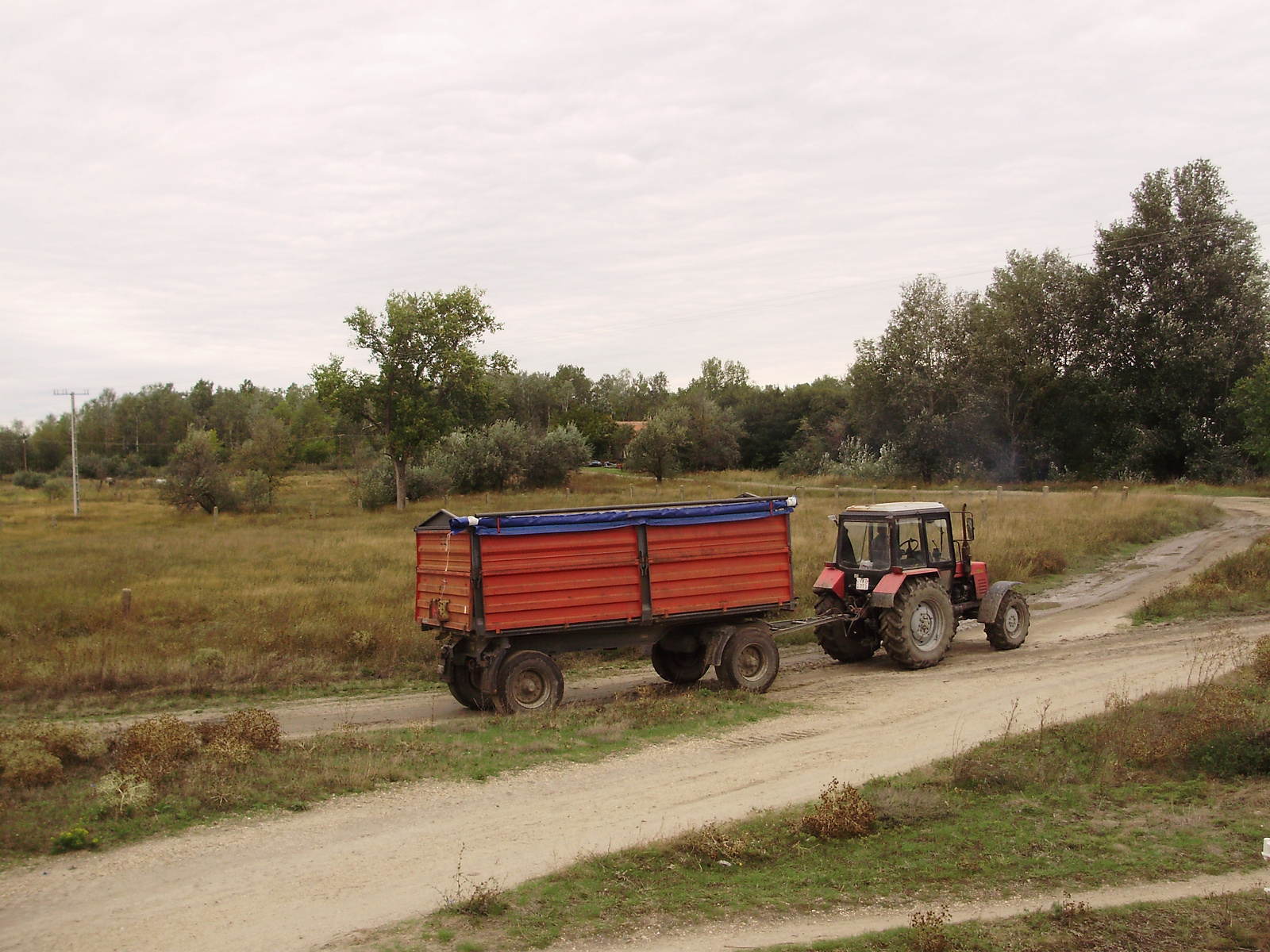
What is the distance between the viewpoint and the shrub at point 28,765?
8.88 meters

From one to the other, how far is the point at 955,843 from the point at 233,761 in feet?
22.7

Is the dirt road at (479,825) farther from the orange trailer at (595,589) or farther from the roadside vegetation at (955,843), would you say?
the orange trailer at (595,589)

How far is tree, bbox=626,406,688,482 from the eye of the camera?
68062mm

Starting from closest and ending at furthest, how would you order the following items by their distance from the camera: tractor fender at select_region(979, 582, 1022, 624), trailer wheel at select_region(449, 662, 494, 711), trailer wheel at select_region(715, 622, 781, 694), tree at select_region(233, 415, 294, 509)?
trailer wheel at select_region(449, 662, 494, 711), trailer wheel at select_region(715, 622, 781, 694), tractor fender at select_region(979, 582, 1022, 624), tree at select_region(233, 415, 294, 509)

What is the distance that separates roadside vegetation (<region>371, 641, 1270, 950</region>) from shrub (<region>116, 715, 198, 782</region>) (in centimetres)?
420

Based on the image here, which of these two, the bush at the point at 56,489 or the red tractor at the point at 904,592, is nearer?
the red tractor at the point at 904,592

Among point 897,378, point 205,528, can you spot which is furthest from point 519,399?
point 205,528

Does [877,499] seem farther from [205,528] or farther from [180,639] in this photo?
[180,639]

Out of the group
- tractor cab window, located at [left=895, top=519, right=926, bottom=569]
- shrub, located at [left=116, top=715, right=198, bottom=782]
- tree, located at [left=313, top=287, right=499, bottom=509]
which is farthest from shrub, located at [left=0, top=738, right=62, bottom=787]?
tree, located at [left=313, top=287, right=499, bottom=509]

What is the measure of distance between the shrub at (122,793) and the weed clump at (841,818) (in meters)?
5.82

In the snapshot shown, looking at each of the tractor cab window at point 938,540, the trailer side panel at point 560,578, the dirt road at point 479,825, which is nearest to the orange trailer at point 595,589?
the trailer side panel at point 560,578

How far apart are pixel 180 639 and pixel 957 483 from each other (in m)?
46.0

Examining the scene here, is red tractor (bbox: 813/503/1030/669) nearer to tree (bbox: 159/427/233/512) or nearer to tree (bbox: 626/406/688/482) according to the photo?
tree (bbox: 159/427/233/512)

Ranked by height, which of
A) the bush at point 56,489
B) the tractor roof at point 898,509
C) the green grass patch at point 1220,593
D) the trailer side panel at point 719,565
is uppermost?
the bush at point 56,489
